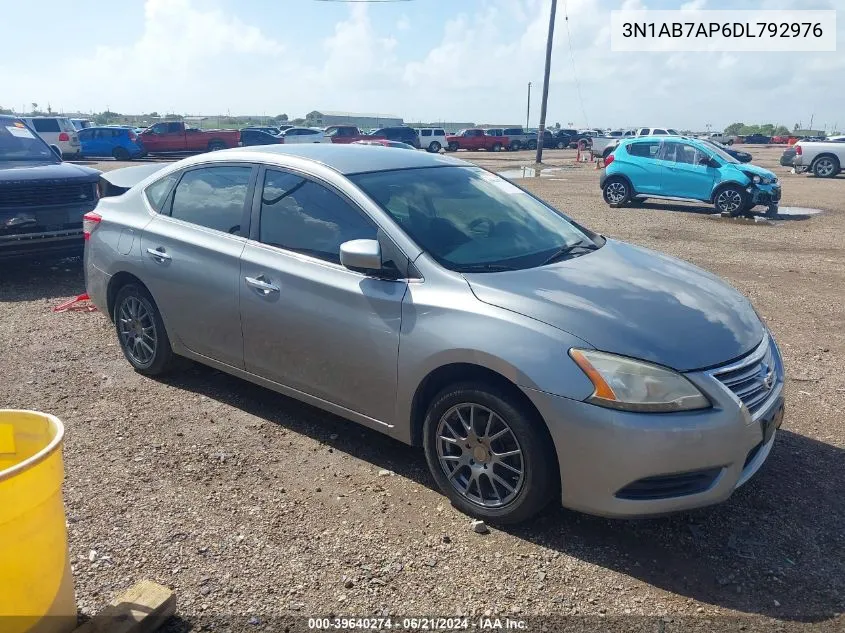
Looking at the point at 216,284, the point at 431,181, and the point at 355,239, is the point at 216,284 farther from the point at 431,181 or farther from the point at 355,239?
the point at 431,181

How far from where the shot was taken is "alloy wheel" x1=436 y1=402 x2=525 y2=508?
3.23 meters

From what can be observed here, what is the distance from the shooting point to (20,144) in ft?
29.6

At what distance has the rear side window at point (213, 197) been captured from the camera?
4438 mm

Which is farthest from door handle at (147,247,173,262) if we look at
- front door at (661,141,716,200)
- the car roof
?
front door at (661,141,716,200)

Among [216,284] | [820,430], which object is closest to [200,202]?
[216,284]

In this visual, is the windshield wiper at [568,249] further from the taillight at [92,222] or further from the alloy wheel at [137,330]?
the taillight at [92,222]

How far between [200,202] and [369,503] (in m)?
2.36

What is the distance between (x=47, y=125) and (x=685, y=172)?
2794 cm

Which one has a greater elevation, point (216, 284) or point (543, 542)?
point (216, 284)

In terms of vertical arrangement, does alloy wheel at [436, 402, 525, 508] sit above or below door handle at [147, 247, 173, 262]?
below

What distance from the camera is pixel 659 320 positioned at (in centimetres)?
323

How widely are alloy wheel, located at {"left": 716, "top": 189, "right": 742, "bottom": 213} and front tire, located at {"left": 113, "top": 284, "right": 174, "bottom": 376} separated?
42.1 ft

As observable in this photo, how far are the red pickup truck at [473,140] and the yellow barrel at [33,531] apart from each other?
1879 inches

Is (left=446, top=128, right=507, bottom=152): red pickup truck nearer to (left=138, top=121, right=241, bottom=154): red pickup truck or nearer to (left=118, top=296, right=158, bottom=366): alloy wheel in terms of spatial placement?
(left=138, top=121, right=241, bottom=154): red pickup truck
